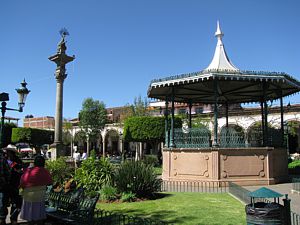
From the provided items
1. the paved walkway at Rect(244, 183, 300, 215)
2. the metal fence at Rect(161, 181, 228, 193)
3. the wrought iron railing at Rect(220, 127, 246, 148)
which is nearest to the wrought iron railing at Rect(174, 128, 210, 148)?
the wrought iron railing at Rect(220, 127, 246, 148)

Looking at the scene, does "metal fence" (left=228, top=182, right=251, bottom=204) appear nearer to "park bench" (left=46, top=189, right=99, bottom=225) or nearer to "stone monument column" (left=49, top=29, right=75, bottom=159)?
"park bench" (left=46, top=189, right=99, bottom=225)

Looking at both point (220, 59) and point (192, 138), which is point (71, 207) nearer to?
point (192, 138)

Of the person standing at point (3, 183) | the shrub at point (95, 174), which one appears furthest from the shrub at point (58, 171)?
the person standing at point (3, 183)

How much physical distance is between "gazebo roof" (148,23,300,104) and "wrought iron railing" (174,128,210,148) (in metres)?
2.21

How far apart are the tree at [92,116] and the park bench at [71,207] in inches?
1581

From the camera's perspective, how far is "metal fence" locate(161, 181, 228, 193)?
12312mm

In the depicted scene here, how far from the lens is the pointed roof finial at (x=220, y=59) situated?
17.1 meters

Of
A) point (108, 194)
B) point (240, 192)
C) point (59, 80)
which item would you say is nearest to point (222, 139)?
point (240, 192)

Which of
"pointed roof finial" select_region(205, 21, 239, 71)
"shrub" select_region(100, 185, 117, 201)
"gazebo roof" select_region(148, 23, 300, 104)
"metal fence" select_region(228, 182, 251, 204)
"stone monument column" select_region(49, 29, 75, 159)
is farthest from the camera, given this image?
"stone monument column" select_region(49, 29, 75, 159)

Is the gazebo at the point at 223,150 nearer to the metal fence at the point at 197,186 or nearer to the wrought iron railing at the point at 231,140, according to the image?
the wrought iron railing at the point at 231,140

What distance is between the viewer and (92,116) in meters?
48.5

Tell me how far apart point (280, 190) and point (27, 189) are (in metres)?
9.51

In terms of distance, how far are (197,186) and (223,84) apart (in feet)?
19.3

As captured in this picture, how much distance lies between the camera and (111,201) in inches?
396
